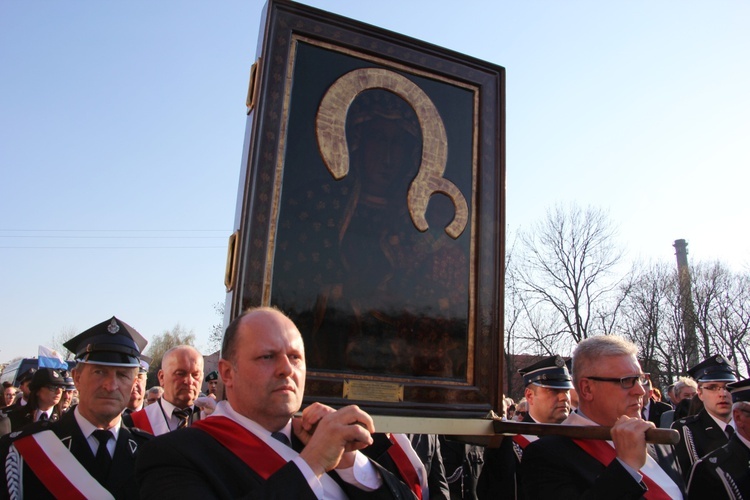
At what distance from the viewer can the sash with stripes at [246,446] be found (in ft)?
7.43

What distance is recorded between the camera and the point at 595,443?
124 inches

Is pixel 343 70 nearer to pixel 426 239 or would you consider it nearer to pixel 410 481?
pixel 426 239

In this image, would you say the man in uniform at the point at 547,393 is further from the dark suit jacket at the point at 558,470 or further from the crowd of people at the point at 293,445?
the dark suit jacket at the point at 558,470

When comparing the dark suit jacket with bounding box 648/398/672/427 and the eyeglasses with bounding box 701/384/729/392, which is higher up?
the eyeglasses with bounding box 701/384/729/392

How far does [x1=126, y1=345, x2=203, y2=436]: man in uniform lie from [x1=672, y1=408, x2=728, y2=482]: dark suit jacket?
4620mm

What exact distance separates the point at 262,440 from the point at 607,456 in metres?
1.83

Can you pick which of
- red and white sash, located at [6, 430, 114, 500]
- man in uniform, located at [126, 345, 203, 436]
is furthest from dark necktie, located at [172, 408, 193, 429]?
red and white sash, located at [6, 430, 114, 500]

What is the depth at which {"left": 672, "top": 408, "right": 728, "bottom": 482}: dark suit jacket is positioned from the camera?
232 inches

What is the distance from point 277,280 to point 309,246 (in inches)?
9.9

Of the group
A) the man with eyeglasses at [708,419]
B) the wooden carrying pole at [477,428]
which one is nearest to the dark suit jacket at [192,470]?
the wooden carrying pole at [477,428]

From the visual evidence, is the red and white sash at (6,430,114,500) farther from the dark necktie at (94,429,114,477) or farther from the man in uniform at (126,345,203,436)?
the man in uniform at (126,345,203,436)

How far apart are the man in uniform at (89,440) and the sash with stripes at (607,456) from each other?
7.80 ft

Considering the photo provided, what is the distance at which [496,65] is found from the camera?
12.6ft

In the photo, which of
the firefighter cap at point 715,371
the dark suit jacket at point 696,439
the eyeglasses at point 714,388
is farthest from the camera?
the firefighter cap at point 715,371
